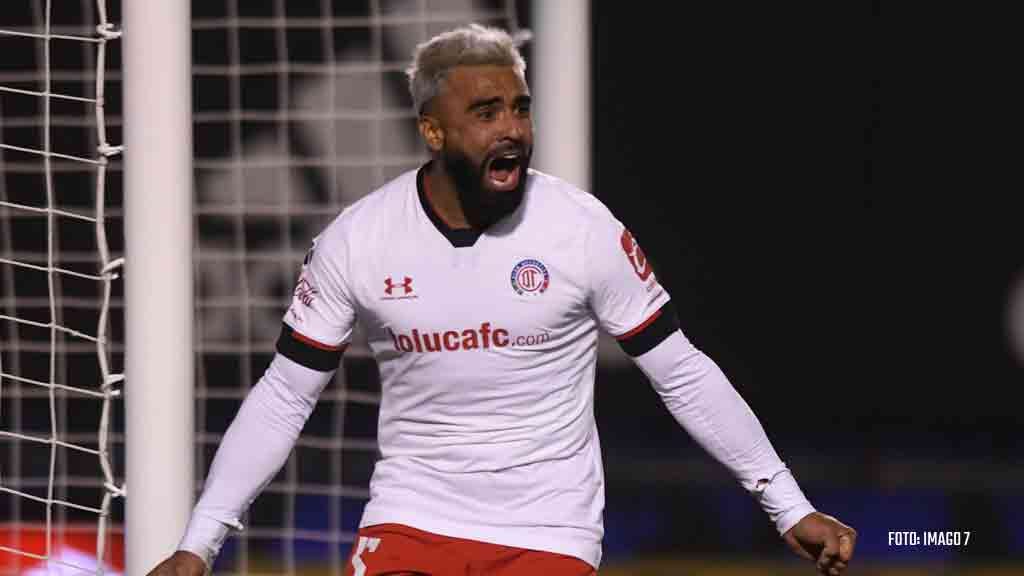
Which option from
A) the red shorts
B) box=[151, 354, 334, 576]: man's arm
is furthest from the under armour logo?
the red shorts

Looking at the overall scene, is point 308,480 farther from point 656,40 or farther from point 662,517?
point 656,40

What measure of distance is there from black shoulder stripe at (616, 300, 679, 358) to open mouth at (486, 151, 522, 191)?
0.35 meters

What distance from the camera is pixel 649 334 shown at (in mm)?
Result: 3412

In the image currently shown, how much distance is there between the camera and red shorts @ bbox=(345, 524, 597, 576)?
10.9ft

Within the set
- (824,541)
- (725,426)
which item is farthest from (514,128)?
(824,541)

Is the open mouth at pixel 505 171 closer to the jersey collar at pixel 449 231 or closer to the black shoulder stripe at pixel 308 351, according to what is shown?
the jersey collar at pixel 449 231

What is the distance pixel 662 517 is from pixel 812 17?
9.12ft

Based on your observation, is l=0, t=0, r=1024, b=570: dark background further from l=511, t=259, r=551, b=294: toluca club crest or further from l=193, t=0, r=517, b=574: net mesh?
l=511, t=259, r=551, b=294: toluca club crest

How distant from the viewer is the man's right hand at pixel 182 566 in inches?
131

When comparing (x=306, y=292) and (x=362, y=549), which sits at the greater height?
(x=306, y=292)

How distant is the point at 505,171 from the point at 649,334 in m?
0.40

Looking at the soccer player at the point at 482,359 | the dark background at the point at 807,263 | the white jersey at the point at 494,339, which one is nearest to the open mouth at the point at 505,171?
the soccer player at the point at 482,359

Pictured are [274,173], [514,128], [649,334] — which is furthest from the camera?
[274,173]

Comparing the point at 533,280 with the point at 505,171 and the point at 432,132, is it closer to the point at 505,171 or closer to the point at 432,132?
the point at 505,171
